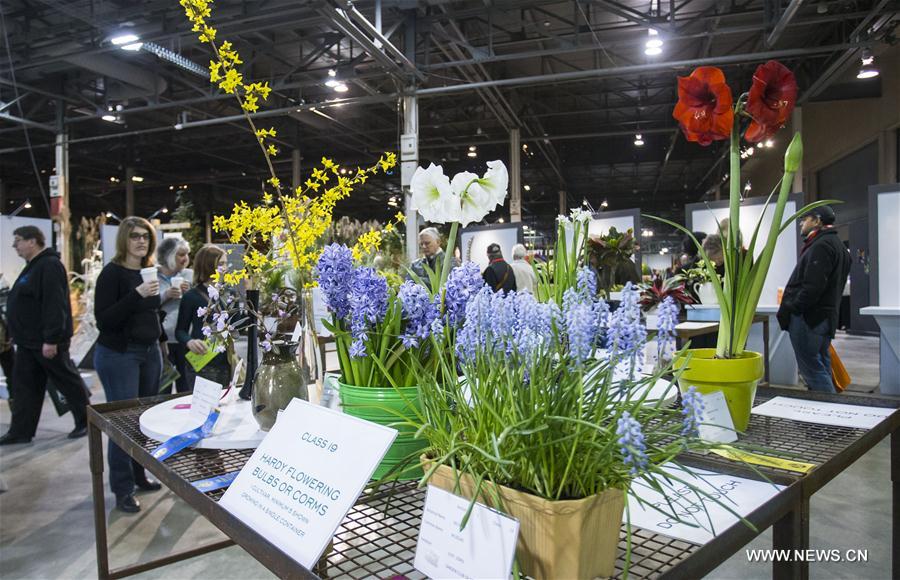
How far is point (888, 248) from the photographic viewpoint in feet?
16.1

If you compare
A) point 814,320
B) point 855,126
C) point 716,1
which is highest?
point 716,1

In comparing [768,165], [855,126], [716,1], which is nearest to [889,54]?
[855,126]

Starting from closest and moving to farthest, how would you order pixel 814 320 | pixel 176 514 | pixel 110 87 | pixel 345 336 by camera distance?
pixel 345 336 → pixel 176 514 → pixel 814 320 → pixel 110 87

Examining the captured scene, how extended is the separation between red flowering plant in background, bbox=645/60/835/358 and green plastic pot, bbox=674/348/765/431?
2.6 inches

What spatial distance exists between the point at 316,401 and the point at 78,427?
370cm

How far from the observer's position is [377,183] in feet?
61.3

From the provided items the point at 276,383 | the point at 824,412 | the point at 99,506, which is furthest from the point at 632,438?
the point at 99,506

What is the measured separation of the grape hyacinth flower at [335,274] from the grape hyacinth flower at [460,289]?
0.16 metres

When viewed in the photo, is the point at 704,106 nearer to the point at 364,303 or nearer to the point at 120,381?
the point at 364,303

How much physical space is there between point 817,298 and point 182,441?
4029 mm

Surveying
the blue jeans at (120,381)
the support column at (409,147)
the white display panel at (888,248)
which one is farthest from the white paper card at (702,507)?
the support column at (409,147)

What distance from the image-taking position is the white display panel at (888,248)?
4.86m

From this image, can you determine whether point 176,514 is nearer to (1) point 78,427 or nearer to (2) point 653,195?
(1) point 78,427

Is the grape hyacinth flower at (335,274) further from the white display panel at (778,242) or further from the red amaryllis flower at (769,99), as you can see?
the white display panel at (778,242)
